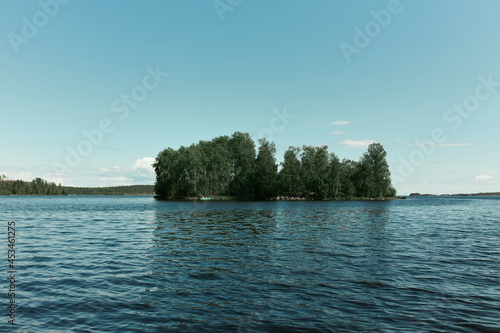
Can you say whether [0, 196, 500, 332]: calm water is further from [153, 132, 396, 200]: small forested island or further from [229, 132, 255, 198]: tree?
[229, 132, 255, 198]: tree

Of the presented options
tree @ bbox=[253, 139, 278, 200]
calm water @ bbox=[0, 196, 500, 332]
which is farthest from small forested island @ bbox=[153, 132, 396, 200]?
calm water @ bbox=[0, 196, 500, 332]

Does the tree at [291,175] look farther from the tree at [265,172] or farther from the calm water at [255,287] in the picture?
the calm water at [255,287]

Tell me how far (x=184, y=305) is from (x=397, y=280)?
10832mm

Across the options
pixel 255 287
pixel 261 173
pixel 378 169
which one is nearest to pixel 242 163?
pixel 261 173

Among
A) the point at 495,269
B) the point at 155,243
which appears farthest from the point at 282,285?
the point at 155,243

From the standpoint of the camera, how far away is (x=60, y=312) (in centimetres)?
1118

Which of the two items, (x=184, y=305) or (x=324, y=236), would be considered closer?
(x=184, y=305)

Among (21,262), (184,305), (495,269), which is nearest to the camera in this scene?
(184,305)

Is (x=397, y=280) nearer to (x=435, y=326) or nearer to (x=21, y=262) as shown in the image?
(x=435, y=326)

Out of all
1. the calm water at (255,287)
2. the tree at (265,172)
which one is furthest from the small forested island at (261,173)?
the calm water at (255,287)

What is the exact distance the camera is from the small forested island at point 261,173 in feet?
A: 458

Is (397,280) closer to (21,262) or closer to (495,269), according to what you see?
(495,269)

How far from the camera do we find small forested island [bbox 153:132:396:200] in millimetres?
139500

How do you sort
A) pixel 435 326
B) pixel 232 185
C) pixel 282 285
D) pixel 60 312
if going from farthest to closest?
pixel 232 185 < pixel 282 285 < pixel 60 312 < pixel 435 326
